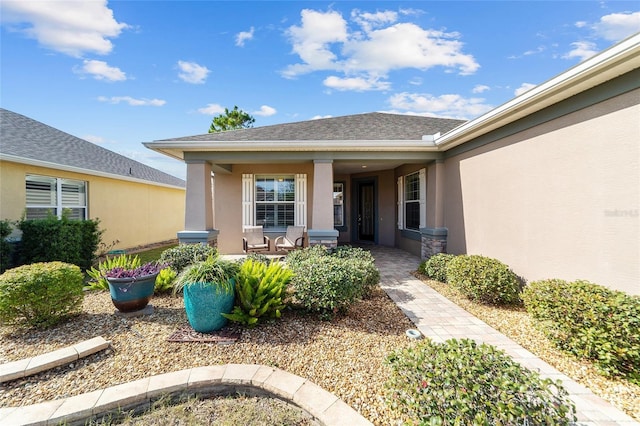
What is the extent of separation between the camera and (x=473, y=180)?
5777 mm

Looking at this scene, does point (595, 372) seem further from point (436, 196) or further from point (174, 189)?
point (174, 189)

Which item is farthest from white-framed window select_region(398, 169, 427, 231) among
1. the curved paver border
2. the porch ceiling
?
the curved paver border

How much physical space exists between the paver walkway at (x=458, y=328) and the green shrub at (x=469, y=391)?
2.43 feet

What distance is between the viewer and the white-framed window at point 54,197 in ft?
22.7

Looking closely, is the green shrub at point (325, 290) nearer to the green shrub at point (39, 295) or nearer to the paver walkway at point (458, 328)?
the paver walkway at point (458, 328)

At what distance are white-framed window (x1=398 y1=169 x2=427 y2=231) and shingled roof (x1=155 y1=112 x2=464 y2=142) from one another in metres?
1.48

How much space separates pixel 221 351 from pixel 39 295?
2548 millimetres

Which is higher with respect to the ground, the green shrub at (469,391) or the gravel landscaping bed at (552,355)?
the green shrub at (469,391)

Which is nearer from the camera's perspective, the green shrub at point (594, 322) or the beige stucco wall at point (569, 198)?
the green shrub at point (594, 322)

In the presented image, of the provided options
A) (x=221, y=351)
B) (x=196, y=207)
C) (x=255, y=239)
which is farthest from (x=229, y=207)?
(x=221, y=351)

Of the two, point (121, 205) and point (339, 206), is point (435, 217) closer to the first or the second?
point (339, 206)

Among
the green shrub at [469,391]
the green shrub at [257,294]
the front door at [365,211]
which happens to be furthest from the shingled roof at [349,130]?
the green shrub at [469,391]

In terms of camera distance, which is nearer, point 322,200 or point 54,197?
point 322,200

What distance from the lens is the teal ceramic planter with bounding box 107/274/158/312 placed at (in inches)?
145
